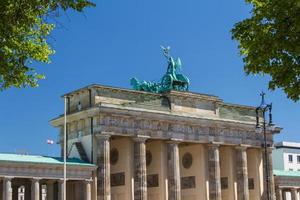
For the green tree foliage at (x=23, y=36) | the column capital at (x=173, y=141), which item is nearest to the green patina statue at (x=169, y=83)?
the column capital at (x=173, y=141)

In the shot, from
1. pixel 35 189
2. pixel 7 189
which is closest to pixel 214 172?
pixel 35 189

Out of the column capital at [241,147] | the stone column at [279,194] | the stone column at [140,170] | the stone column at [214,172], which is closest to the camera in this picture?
the stone column at [140,170]

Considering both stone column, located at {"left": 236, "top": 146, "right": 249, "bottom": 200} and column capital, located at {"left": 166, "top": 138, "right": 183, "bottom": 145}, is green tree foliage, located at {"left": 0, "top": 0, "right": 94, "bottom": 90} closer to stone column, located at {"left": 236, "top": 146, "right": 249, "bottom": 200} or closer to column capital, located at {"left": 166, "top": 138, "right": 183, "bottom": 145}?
column capital, located at {"left": 166, "top": 138, "right": 183, "bottom": 145}

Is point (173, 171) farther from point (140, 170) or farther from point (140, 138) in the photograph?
point (140, 138)

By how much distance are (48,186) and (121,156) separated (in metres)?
8.30

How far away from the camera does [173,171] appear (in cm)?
6288

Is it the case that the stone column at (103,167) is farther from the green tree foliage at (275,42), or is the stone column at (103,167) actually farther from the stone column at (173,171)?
the green tree foliage at (275,42)

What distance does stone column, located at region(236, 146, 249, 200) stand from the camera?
6888cm

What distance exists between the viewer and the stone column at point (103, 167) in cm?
5638

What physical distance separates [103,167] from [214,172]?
15.3 m

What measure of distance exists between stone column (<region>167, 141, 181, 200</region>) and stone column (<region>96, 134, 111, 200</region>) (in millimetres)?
8363

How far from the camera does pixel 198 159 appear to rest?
222ft

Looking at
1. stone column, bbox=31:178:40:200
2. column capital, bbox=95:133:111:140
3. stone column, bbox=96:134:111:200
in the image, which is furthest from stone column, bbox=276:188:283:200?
stone column, bbox=31:178:40:200

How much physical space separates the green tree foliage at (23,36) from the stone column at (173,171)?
4181 centimetres
